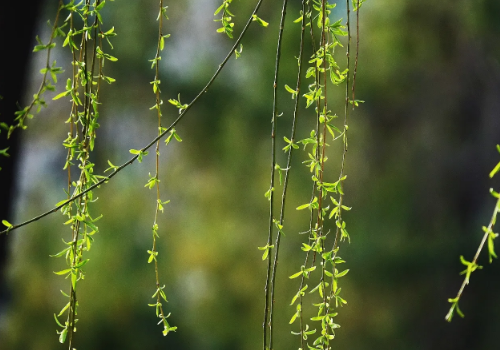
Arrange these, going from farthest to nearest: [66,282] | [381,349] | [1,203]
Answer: [381,349] < [66,282] < [1,203]

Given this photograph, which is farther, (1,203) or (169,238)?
(169,238)

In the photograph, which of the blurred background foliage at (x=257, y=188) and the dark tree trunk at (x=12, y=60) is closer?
the dark tree trunk at (x=12, y=60)

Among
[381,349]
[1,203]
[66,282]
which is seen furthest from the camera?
[381,349]

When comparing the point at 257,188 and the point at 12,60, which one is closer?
the point at 12,60

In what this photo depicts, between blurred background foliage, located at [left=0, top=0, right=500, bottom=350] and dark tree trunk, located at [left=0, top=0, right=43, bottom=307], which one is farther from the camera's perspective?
blurred background foliage, located at [left=0, top=0, right=500, bottom=350]

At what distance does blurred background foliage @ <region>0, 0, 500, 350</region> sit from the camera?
228cm

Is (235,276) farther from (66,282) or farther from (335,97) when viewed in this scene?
(335,97)

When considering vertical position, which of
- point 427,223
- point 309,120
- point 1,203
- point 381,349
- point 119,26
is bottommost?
point 381,349

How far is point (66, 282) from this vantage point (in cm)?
221

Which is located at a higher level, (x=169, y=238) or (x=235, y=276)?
(x=169, y=238)

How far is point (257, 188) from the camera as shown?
236cm

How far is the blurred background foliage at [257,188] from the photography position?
228cm

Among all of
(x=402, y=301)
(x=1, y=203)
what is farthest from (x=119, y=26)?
(x=402, y=301)

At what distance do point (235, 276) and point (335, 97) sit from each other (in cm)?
87
